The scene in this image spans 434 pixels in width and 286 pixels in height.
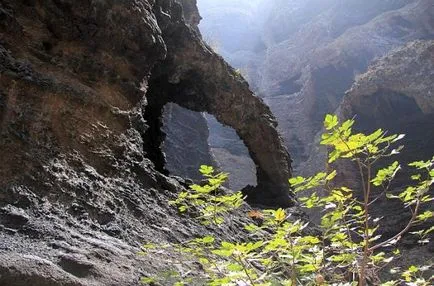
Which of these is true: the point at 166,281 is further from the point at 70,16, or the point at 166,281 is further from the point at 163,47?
the point at 163,47

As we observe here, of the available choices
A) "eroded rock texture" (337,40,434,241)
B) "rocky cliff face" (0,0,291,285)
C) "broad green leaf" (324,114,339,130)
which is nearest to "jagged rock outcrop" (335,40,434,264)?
"eroded rock texture" (337,40,434,241)

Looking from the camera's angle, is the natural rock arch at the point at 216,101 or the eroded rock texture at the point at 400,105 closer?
the natural rock arch at the point at 216,101

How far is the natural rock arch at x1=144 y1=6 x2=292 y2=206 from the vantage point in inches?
349

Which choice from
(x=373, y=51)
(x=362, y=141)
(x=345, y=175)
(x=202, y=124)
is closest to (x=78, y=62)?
(x=362, y=141)

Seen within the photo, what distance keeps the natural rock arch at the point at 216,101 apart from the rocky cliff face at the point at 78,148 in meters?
1.14

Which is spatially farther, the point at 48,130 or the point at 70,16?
the point at 70,16

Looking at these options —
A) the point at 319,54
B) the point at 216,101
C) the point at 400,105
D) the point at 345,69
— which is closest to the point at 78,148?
the point at 216,101

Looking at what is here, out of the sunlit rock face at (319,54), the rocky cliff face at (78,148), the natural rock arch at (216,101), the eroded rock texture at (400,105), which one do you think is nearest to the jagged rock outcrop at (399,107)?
the eroded rock texture at (400,105)

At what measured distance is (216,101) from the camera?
9.75m

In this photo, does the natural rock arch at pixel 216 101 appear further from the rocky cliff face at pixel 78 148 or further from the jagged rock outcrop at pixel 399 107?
the jagged rock outcrop at pixel 399 107

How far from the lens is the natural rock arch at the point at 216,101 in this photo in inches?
349

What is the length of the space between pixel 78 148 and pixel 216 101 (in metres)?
4.95

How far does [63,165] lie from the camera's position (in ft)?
15.4

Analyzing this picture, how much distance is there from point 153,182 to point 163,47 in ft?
6.48
